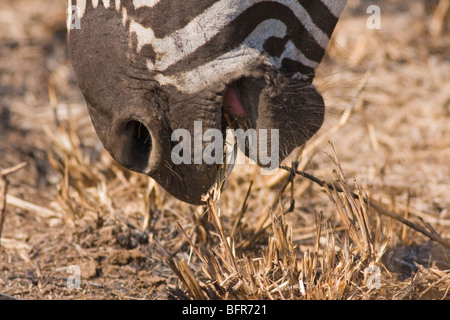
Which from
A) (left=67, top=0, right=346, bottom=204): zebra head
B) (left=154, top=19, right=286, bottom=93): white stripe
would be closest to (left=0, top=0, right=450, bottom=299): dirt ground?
Answer: (left=67, top=0, right=346, bottom=204): zebra head

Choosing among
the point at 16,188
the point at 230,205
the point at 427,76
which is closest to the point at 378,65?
the point at 427,76

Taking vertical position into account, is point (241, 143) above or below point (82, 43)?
below

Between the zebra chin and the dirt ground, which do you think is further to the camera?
the dirt ground

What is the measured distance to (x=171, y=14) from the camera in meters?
1.49

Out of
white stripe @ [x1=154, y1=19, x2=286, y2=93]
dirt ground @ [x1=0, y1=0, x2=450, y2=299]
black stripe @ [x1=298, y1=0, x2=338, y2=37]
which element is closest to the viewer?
white stripe @ [x1=154, y1=19, x2=286, y2=93]

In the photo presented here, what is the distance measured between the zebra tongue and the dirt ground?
376 mm

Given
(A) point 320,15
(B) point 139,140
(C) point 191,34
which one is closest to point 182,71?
(C) point 191,34

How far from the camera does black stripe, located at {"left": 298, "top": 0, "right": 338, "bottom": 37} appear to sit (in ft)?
5.37

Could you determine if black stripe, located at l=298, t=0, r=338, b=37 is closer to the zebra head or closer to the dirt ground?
the zebra head

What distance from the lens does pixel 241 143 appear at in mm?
1599

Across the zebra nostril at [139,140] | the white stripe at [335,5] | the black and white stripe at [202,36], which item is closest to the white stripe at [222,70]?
the black and white stripe at [202,36]

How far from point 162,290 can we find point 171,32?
0.86 metres

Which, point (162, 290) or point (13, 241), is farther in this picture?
point (13, 241)
